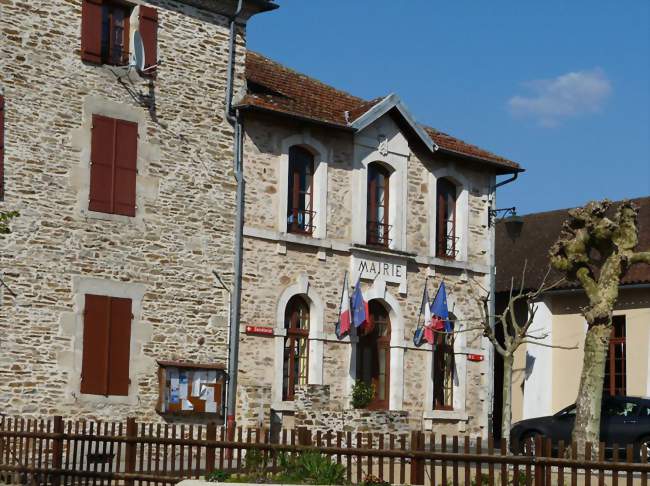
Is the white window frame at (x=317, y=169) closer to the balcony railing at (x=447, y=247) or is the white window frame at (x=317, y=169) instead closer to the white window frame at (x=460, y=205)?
the white window frame at (x=460, y=205)

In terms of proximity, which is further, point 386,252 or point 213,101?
point 386,252

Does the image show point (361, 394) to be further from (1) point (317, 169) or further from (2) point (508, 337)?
(1) point (317, 169)

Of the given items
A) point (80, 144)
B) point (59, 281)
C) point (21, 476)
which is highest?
point (80, 144)

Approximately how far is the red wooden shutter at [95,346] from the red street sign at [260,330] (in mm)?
3031

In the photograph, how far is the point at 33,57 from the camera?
21719 millimetres

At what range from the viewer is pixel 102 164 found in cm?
2233

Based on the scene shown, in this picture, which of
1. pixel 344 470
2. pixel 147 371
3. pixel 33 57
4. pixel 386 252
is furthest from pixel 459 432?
pixel 344 470

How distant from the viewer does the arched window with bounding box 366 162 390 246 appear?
1051 inches

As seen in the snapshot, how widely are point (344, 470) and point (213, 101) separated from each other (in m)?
11.5

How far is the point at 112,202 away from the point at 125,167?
0.69 meters

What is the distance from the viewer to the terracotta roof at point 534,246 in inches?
1265

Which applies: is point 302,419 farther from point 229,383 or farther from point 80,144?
point 80,144

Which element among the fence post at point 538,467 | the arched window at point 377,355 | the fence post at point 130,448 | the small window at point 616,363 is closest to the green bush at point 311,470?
the fence post at point 130,448

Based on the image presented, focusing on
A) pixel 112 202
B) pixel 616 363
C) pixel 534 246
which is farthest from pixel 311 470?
pixel 534 246
